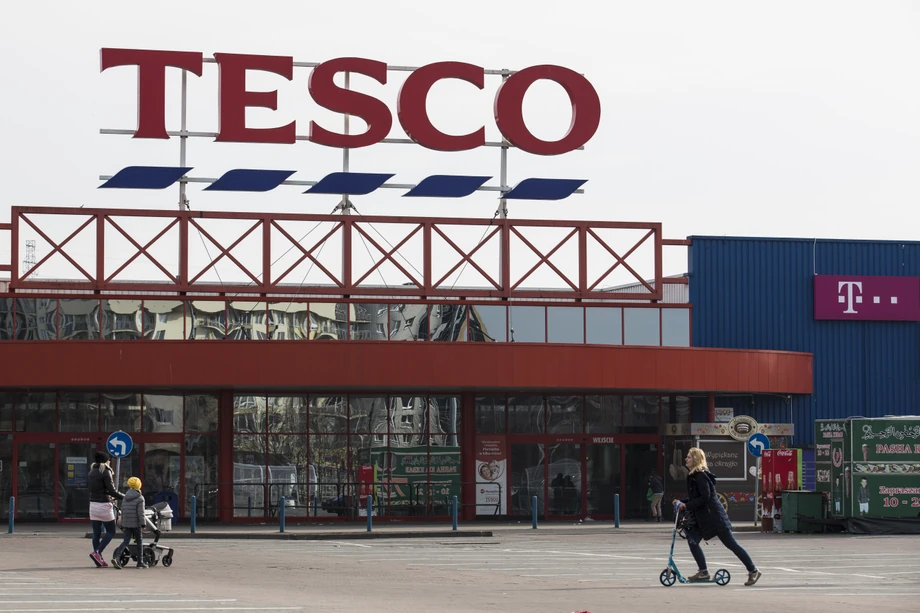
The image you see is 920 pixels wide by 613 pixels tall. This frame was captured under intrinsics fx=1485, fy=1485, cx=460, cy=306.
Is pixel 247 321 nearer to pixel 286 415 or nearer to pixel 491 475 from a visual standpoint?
pixel 286 415

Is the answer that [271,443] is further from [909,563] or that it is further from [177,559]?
[909,563]

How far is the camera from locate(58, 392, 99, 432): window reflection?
39.2 meters

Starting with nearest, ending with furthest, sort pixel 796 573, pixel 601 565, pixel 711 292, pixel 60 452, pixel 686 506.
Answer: pixel 686 506, pixel 796 573, pixel 601 565, pixel 60 452, pixel 711 292

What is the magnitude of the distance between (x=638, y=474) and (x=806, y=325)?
270 inches

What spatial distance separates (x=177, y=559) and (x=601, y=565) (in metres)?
7.20

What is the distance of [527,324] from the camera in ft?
135

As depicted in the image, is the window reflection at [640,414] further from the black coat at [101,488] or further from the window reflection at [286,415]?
the black coat at [101,488]

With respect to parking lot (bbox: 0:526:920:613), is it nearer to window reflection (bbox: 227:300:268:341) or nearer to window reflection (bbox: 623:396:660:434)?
window reflection (bbox: 227:300:268:341)

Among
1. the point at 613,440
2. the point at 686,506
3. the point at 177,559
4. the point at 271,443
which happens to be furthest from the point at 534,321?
the point at 686,506

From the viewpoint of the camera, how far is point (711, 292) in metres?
42.9

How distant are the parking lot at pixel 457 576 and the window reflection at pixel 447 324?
32.9 feet

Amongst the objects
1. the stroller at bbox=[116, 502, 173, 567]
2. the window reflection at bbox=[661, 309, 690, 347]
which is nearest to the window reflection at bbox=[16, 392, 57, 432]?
the stroller at bbox=[116, 502, 173, 567]

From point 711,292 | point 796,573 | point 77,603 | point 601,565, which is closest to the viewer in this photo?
A: point 77,603

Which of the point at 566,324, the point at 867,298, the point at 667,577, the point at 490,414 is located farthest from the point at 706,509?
the point at 867,298
